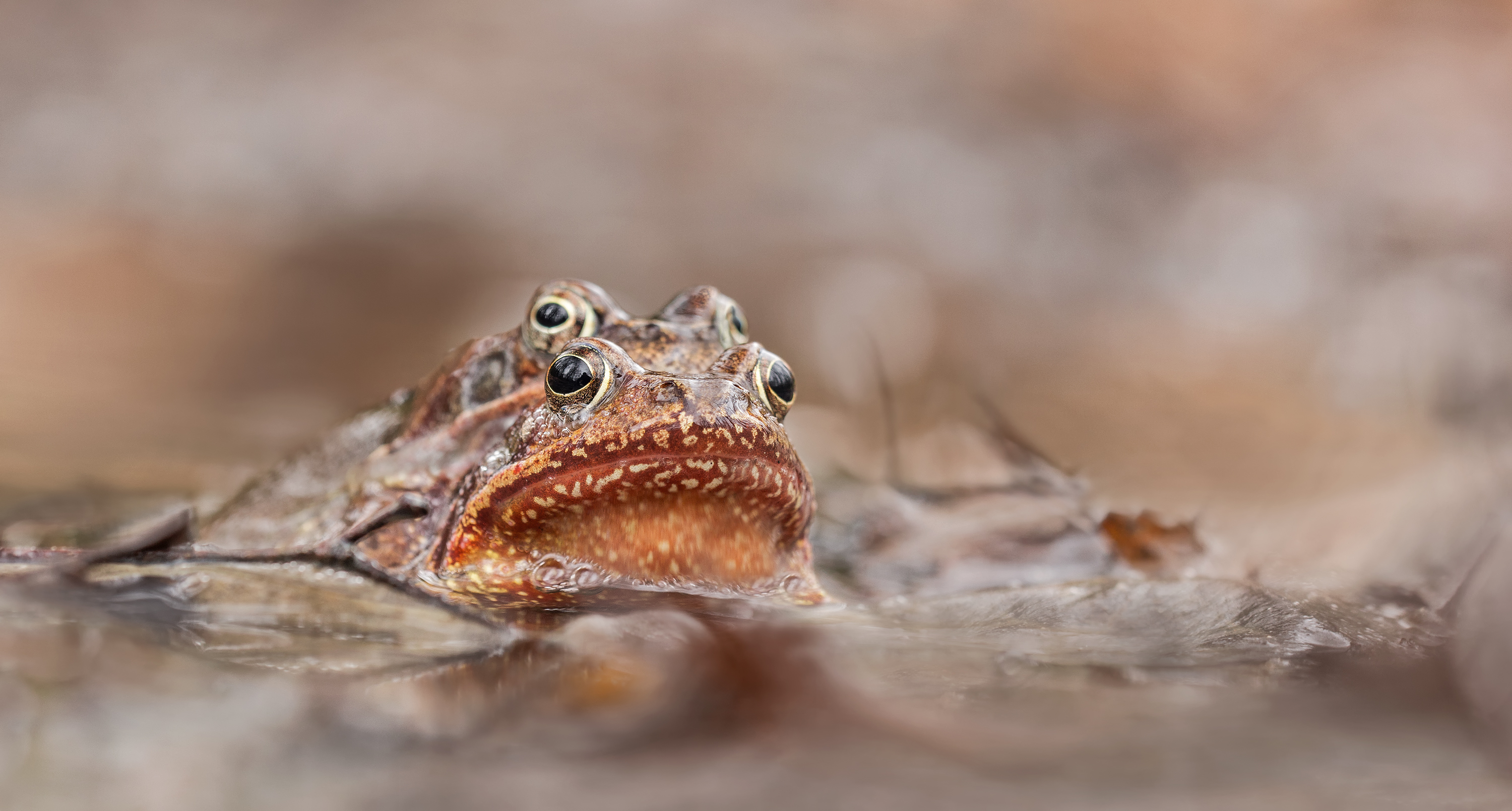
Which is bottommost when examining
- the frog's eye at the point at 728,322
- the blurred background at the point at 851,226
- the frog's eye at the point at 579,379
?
the frog's eye at the point at 579,379

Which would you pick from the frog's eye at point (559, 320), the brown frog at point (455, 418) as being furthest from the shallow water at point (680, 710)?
the frog's eye at point (559, 320)

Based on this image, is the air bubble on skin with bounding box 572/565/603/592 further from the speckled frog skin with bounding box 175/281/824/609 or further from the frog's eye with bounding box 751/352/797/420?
the frog's eye with bounding box 751/352/797/420

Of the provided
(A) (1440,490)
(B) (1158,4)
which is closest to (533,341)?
(A) (1440,490)

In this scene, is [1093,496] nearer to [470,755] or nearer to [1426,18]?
[470,755]

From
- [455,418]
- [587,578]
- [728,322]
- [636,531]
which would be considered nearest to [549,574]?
[587,578]

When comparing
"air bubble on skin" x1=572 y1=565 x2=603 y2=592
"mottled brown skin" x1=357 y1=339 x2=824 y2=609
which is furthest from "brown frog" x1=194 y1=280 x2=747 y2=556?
"air bubble on skin" x1=572 y1=565 x2=603 y2=592

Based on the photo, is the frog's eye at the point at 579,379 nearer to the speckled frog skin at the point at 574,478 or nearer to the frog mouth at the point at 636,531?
the speckled frog skin at the point at 574,478
